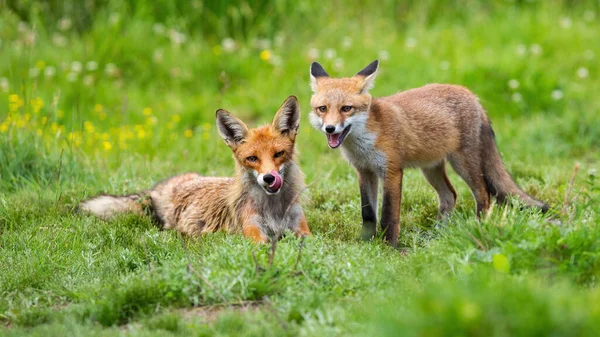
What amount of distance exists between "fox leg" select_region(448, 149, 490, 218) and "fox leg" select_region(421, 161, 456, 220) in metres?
0.27

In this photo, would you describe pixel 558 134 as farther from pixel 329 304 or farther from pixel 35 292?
pixel 35 292

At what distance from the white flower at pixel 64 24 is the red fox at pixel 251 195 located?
6.57 meters

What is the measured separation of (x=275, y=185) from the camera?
5734 mm

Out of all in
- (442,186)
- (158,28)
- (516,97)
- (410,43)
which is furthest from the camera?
(158,28)

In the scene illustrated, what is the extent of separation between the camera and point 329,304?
4.21 meters

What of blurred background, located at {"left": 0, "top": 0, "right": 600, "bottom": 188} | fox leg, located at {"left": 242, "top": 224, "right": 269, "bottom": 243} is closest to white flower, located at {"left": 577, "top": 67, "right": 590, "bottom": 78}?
blurred background, located at {"left": 0, "top": 0, "right": 600, "bottom": 188}

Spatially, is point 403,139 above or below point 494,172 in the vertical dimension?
above

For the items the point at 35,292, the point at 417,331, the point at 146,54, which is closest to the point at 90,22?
the point at 146,54

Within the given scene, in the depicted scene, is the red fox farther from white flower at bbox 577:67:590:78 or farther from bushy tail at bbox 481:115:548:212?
white flower at bbox 577:67:590:78

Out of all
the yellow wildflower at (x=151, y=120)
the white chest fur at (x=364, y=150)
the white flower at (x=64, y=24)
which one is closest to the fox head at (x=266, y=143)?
the white chest fur at (x=364, y=150)

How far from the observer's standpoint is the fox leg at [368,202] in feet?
20.3

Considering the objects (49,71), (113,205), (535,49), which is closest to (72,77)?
(49,71)

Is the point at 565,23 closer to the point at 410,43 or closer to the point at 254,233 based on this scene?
the point at 410,43

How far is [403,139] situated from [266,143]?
50.7 inches
